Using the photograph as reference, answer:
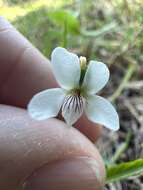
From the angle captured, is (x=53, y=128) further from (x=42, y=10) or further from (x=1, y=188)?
(x=42, y=10)

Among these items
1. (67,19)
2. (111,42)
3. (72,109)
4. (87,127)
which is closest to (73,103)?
(72,109)

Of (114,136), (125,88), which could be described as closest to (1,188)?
(114,136)

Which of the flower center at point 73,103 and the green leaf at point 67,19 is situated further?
the green leaf at point 67,19

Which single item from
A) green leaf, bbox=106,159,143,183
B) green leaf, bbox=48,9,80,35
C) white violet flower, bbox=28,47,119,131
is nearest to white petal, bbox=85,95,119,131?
white violet flower, bbox=28,47,119,131

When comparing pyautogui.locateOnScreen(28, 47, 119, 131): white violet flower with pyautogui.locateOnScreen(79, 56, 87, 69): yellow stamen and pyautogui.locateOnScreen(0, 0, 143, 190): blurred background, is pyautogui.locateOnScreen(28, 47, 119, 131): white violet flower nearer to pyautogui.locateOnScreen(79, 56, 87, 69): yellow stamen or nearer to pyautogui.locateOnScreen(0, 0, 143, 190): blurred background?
pyautogui.locateOnScreen(79, 56, 87, 69): yellow stamen

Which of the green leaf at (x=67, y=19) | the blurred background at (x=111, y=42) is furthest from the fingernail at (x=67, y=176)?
the green leaf at (x=67, y=19)

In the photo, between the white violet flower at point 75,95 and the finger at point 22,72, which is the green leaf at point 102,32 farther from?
the white violet flower at point 75,95

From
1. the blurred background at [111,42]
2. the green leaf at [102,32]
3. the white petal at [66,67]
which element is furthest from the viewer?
the green leaf at [102,32]
